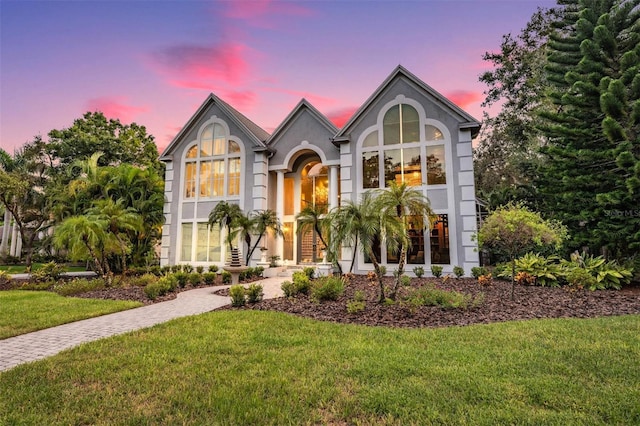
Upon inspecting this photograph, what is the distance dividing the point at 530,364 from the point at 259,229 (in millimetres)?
12279

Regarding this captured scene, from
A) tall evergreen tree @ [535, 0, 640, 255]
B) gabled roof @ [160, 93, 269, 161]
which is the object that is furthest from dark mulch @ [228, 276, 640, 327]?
gabled roof @ [160, 93, 269, 161]

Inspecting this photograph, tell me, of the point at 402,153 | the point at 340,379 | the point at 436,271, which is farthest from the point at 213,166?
the point at 340,379

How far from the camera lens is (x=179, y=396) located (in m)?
3.26

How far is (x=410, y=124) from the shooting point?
46.5ft

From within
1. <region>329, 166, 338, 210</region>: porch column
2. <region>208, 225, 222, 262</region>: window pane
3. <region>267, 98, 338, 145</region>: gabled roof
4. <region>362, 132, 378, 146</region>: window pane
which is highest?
<region>267, 98, 338, 145</region>: gabled roof

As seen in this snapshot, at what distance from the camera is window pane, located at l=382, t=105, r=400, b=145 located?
14305mm

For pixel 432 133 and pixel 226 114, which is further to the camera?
pixel 226 114

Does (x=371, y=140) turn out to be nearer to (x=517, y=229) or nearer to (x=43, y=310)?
(x=517, y=229)

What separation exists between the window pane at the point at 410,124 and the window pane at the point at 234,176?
8.65 metres

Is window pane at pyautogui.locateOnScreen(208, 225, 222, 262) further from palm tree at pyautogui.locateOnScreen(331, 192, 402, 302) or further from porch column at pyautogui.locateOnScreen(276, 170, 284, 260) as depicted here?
palm tree at pyautogui.locateOnScreen(331, 192, 402, 302)

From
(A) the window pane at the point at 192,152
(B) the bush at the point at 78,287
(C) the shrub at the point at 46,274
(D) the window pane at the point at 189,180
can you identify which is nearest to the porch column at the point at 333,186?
(D) the window pane at the point at 189,180

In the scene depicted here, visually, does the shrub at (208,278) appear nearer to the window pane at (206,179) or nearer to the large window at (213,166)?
the large window at (213,166)

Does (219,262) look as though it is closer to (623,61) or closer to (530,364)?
(530,364)

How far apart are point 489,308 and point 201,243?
1395cm
